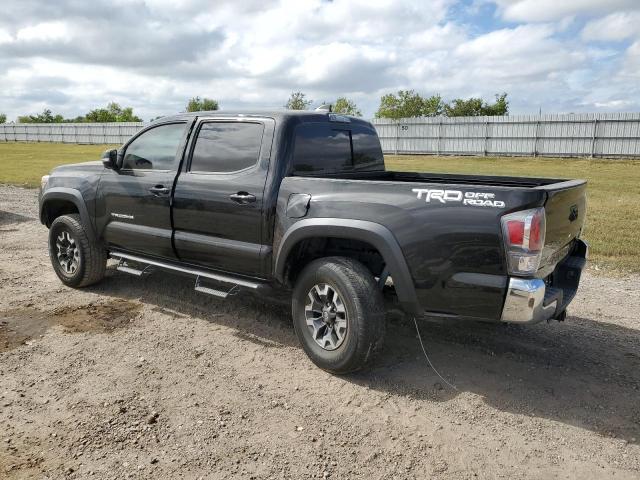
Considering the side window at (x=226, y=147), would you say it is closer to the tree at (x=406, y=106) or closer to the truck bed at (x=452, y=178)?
the truck bed at (x=452, y=178)

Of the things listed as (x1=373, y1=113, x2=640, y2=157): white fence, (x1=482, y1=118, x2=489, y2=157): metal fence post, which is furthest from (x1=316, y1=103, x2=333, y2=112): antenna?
(x1=482, y1=118, x2=489, y2=157): metal fence post

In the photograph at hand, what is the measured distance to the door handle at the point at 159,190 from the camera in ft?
16.0

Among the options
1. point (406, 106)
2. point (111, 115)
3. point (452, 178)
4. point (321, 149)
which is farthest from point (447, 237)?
point (111, 115)

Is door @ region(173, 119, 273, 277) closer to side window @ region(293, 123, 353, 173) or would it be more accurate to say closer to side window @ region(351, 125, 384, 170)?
Answer: side window @ region(293, 123, 353, 173)

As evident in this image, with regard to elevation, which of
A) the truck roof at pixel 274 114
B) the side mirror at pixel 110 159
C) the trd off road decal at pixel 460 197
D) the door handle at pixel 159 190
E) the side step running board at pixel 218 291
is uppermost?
the truck roof at pixel 274 114

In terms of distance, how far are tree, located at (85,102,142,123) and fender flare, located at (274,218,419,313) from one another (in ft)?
261

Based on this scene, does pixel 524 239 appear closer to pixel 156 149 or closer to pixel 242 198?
pixel 242 198

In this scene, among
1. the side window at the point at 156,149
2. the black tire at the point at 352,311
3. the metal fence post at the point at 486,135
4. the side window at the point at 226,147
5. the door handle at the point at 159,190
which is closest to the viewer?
the black tire at the point at 352,311

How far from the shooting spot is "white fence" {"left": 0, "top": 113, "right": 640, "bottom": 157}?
1040 inches

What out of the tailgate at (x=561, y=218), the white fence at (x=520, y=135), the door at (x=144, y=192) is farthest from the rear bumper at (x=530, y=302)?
the white fence at (x=520, y=135)

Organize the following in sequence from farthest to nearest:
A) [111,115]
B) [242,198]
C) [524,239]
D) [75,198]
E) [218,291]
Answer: [111,115]
[75,198]
[218,291]
[242,198]
[524,239]

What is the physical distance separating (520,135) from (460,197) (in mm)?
27928

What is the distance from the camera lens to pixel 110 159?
534cm

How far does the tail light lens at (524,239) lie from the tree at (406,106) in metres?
44.5
